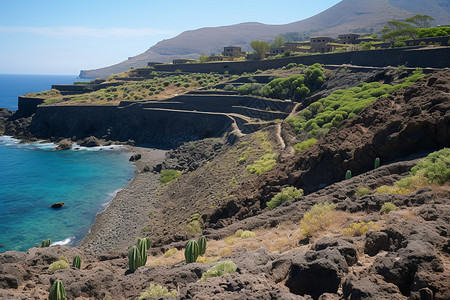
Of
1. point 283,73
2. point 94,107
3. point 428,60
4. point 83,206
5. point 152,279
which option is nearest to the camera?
point 152,279

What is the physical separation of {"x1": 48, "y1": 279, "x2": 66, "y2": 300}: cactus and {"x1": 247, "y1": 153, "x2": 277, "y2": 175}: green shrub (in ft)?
56.8

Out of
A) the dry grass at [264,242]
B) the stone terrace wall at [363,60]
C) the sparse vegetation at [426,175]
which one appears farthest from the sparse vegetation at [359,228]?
the stone terrace wall at [363,60]

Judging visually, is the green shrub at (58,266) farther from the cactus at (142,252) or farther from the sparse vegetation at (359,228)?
the sparse vegetation at (359,228)

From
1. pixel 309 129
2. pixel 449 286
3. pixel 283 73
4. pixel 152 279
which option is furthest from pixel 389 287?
pixel 283 73

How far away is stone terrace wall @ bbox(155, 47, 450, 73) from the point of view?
35397mm

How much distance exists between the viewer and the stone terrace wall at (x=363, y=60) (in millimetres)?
35397

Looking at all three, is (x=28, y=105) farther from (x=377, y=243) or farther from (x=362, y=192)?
(x=377, y=243)

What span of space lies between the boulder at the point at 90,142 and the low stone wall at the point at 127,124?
2498 millimetres

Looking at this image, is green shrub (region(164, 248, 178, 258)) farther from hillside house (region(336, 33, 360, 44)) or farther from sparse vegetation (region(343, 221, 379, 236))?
hillside house (region(336, 33, 360, 44))

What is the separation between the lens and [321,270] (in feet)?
24.8

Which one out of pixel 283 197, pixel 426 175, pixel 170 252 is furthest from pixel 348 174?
pixel 170 252

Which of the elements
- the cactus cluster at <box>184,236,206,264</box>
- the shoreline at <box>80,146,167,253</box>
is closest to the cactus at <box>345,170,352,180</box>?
the cactus cluster at <box>184,236,206,264</box>

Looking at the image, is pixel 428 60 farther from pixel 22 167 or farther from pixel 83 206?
pixel 22 167

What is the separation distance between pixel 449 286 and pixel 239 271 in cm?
426
